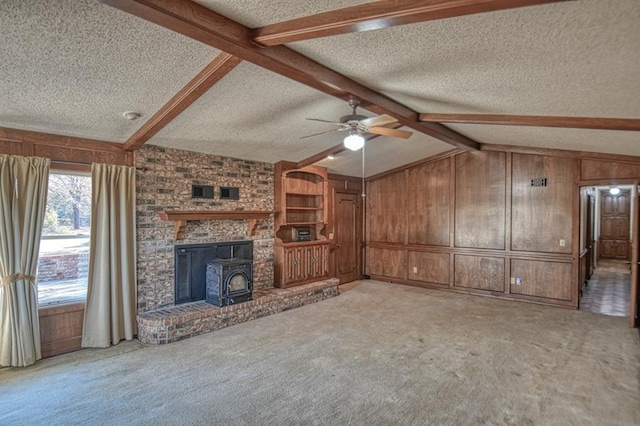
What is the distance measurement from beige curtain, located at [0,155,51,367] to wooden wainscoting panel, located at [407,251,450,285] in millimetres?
6537

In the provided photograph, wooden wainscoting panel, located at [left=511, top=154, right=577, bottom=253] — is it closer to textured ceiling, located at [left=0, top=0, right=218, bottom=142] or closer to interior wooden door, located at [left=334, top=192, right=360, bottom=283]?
interior wooden door, located at [left=334, top=192, right=360, bottom=283]

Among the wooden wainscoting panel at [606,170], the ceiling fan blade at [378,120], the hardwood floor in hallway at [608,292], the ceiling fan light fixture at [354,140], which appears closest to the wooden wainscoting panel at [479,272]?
the hardwood floor in hallway at [608,292]

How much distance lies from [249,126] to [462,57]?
2.79 meters

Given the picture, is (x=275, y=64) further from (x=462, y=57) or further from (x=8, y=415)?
(x=8, y=415)

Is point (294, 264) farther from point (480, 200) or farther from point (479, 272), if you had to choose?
point (480, 200)

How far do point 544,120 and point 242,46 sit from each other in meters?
3.40

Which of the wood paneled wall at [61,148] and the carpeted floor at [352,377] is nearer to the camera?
the carpeted floor at [352,377]

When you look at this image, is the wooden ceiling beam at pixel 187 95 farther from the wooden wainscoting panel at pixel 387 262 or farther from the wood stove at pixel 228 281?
the wooden wainscoting panel at pixel 387 262

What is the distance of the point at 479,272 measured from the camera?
22.5 ft

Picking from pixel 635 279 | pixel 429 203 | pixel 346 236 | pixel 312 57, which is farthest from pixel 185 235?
pixel 635 279

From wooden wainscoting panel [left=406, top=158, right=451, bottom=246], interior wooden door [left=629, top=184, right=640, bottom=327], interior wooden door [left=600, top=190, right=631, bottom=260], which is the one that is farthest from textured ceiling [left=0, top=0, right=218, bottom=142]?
interior wooden door [left=600, top=190, right=631, bottom=260]

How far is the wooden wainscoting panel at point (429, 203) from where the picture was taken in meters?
7.30

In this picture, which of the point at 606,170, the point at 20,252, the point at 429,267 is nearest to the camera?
the point at 20,252

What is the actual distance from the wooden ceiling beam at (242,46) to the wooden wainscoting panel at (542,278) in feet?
13.7
